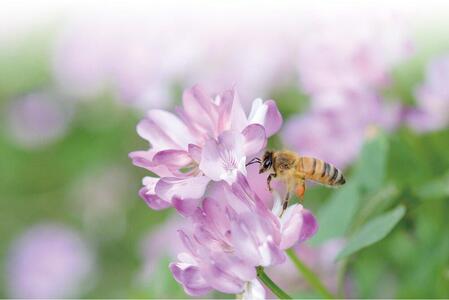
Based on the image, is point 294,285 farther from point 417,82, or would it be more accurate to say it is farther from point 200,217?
point 200,217

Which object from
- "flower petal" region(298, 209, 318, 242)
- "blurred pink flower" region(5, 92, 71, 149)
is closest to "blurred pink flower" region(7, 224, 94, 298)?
"blurred pink flower" region(5, 92, 71, 149)

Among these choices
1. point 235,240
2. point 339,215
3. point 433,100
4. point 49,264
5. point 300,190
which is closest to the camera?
point 235,240

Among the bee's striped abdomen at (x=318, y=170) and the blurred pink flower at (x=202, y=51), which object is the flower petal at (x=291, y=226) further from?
the blurred pink flower at (x=202, y=51)

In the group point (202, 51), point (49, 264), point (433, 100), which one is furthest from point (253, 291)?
point (49, 264)

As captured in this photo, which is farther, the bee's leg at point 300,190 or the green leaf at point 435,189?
the green leaf at point 435,189

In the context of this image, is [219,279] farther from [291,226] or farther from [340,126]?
[340,126]

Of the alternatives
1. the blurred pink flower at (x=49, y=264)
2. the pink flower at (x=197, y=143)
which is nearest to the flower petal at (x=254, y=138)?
the pink flower at (x=197, y=143)

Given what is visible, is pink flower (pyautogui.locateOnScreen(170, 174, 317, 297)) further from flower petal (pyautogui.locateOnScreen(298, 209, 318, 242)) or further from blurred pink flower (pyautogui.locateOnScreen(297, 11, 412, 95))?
blurred pink flower (pyautogui.locateOnScreen(297, 11, 412, 95))
